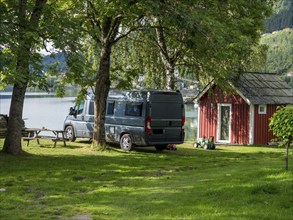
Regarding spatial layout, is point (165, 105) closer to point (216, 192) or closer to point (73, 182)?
point (73, 182)

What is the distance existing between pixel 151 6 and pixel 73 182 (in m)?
7.09

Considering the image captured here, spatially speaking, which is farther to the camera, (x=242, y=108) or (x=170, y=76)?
(x=242, y=108)

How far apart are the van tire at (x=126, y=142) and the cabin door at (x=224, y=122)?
1110cm

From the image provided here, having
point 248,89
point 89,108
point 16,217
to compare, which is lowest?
point 16,217

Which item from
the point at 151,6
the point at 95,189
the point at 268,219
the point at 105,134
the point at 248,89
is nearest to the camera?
the point at 268,219

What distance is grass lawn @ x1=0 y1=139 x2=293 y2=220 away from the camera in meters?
8.00

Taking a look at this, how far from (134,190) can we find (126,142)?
9.85 meters

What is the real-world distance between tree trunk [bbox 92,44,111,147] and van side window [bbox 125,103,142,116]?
1.00 m

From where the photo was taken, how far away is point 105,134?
71.2 ft

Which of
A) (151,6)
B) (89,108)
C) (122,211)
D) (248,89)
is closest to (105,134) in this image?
(89,108)

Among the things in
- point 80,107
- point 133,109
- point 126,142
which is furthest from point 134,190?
point 80,107

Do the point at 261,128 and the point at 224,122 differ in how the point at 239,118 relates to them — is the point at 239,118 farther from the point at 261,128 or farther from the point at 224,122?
the point at 261,128

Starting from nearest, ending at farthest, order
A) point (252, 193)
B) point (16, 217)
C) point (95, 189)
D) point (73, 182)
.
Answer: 1. point (16, 217)
2. point (252, 193)
3. point (95, 189)
4. point (73, 182)

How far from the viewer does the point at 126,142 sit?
20.4m
